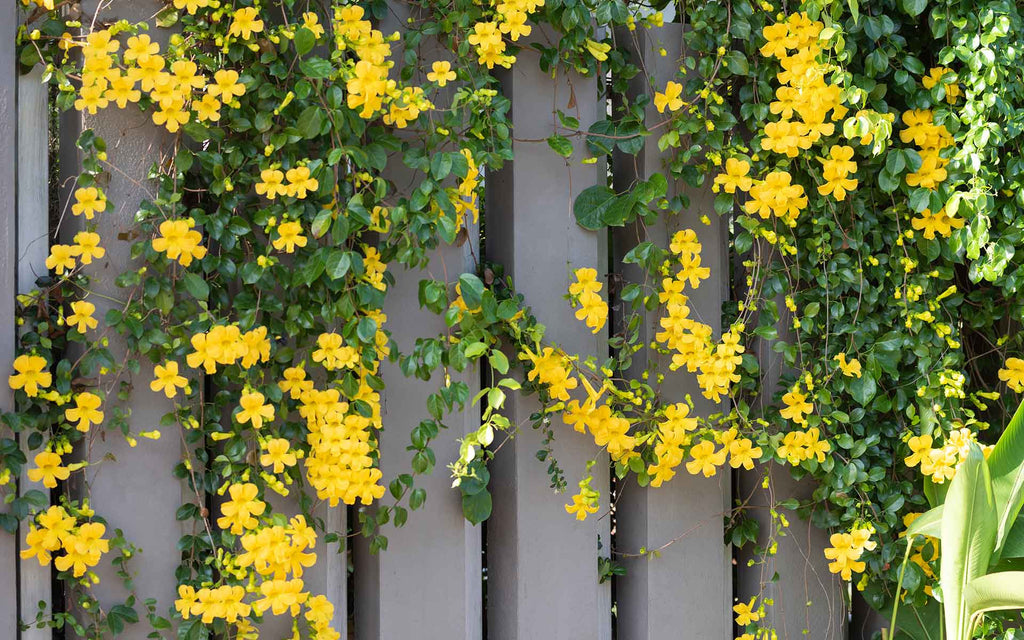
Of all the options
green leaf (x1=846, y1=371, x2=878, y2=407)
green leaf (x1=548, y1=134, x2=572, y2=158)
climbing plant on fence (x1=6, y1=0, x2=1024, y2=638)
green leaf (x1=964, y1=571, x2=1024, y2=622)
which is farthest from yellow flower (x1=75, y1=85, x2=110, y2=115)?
green leaf (x1=964, y1=571, x2=1024, y2=622)

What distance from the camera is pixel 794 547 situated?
1892mm

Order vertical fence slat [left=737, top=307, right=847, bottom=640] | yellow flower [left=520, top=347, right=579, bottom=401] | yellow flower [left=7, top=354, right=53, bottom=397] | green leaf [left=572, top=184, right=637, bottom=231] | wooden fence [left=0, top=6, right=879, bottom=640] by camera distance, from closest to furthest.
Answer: yellow flower [left=7, top=354, right=53, bottom=397] → wooden fence [left=0, top=6, right=879, bottom=640] → yellow flower [left=520, top=347, right=579, bottom=401] → green leaf [left=572, top=184, right=637, bottom=231] → vertical fence slat [left=737, top=307, right=847, bottom=640]

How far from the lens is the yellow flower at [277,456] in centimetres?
144

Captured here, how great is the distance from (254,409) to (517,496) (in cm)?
53

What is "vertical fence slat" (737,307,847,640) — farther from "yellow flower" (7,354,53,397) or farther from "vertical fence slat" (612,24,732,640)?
"yellow flower" (7,354,53,397)

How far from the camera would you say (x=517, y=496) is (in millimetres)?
1707

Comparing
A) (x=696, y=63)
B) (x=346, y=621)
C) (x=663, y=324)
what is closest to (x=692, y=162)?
(x=696, y=63)

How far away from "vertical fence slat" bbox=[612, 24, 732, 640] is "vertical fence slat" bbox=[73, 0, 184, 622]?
863mm

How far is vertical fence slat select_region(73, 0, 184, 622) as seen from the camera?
4.88ft

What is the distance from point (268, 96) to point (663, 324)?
798 millimetres

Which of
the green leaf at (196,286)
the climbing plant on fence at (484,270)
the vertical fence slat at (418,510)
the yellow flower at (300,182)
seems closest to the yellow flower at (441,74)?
the climbing plant on fence at (484,270)

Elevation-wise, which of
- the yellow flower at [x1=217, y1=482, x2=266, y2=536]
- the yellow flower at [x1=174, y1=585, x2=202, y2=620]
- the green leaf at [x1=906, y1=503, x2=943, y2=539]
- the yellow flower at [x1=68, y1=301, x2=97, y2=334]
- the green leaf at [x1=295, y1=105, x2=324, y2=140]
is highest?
the green leaf at [x1=295, y1=105, x2=324, y2=140]

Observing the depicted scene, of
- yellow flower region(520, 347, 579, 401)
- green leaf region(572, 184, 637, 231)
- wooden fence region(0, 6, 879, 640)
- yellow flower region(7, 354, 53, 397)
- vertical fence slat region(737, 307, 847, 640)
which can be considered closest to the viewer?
yellow flower region(7, 354, 53, 397)

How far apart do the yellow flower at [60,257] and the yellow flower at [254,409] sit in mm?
333
